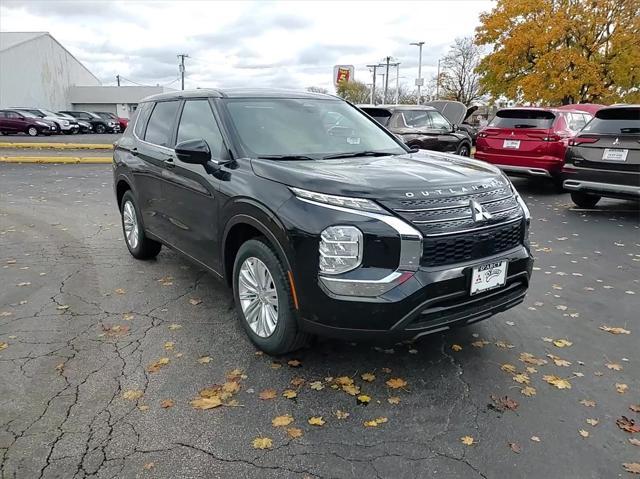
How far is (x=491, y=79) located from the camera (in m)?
29.8

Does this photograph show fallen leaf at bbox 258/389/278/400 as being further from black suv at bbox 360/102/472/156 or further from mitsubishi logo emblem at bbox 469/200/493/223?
black suv at bbox 360/102/472/156

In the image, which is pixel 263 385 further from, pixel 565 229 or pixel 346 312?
pixel 565 229

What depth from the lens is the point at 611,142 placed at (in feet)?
25.5

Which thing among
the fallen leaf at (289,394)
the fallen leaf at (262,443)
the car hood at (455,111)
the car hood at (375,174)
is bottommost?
the fallen leaf at (262,443)

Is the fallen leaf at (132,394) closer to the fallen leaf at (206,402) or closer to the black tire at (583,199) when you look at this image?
the fallen leaf at (206,402)

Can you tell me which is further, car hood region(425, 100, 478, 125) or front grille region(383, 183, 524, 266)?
car hood region(425, 100, 478, 125)

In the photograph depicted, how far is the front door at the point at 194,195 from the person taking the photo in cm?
389

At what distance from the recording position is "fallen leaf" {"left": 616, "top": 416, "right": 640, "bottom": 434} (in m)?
2.76

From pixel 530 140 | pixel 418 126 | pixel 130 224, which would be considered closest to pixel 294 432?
pixel 130 224

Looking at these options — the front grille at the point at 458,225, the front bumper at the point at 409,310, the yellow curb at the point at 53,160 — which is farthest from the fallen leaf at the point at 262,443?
the yellow curb at the point at 53,160

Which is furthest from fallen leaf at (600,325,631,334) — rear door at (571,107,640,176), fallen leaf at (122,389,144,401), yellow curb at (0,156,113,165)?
yellow curb at (0,156,113,165)

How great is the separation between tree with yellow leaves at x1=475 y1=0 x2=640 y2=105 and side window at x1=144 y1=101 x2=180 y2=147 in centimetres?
2533

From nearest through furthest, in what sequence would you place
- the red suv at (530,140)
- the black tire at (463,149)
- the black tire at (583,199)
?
the black tire at (583,199), the red suv at (530,140), the black tire at (463,149)

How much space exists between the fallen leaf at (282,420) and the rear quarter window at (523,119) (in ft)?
Result: 29.3
